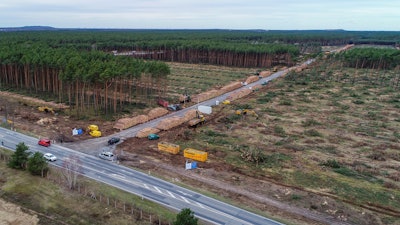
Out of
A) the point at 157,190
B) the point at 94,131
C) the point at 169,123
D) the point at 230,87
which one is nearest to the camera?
the point at 157,190

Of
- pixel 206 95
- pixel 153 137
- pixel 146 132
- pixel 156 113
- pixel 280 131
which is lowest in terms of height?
pixel 153 137

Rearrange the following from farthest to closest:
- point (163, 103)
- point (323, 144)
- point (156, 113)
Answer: point (163, 103) → point (156, 113) → point (323, 144)

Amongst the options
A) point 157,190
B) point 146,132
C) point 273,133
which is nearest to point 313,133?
point 273,133

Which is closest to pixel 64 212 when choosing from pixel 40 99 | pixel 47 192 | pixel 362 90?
pixel 47 192

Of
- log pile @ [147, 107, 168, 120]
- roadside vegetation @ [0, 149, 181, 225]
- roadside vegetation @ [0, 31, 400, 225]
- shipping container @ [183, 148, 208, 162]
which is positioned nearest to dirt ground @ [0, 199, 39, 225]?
roadside vegetation @ [0, 149, 181, 225]

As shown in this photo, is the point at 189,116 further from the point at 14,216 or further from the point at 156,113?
the point at 14,216

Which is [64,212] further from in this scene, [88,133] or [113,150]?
[88,133]

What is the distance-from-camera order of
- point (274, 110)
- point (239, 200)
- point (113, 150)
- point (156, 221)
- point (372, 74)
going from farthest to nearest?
1. point (372, 74)
2. point (274, 110)
3. point (113, 150)
4. point (239, 200)
5. point (156, 221)
